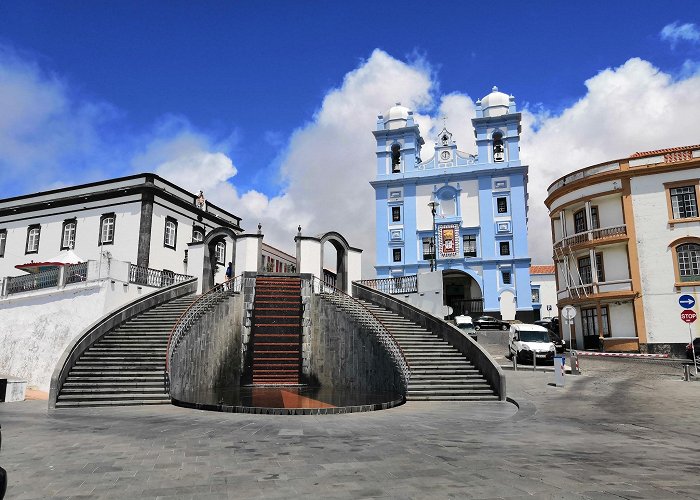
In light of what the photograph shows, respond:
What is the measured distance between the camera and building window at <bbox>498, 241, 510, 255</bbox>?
47125 mm

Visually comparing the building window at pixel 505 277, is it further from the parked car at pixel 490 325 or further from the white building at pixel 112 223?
the white building at pixel 112 223

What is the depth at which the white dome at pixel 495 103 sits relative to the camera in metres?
49.6

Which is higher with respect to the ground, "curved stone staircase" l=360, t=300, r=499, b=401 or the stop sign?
the stop sign

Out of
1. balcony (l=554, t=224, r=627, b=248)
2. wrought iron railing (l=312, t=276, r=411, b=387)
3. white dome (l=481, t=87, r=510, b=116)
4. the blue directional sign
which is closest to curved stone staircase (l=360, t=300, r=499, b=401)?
wrought iron railing (l=312, t=276, r=411, b=387)

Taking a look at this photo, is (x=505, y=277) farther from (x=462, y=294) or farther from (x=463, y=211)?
(x=463, y=211)

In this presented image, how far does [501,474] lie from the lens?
609cm

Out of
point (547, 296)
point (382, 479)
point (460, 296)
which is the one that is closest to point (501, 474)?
point (382, 479)

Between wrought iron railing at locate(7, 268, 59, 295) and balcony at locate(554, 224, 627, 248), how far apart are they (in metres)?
30.4

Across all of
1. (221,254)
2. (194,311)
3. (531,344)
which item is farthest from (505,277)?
(194,311)

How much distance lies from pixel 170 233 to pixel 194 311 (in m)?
15.6

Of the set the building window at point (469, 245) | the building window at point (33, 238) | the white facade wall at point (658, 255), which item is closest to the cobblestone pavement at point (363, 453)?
the white facade wall at point (658, 255)

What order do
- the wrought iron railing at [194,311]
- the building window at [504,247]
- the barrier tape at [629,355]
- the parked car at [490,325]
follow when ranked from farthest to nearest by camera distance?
1. the building window at [504,247]
2. the parked car at [490,325]
3. the barrier tape at [629,355]
4. the wrought iron railing at [194,311]

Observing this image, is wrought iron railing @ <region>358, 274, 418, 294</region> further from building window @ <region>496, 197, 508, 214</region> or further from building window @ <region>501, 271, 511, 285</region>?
building window @ <region>496, 197, 508, 214</region>

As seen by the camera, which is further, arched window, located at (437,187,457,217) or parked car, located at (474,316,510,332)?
arched window, located at (437,187,457,217)
